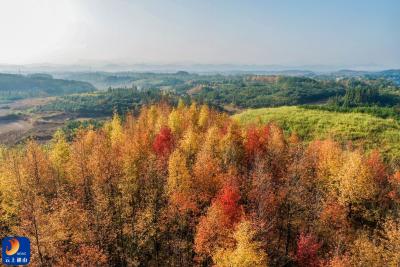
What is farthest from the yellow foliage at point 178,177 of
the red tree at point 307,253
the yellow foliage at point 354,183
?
the yellow foliage at point 354,183

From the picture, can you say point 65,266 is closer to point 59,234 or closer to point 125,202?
point 59,234

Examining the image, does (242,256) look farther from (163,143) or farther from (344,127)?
(344,127)

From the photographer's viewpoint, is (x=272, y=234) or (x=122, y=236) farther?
(x=272, y=234)

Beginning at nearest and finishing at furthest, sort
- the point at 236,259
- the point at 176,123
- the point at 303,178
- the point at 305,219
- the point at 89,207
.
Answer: the point at 236,259 → the point at 89,207 → the point at 305,219 → the point at 303,178 → the point at 176,123

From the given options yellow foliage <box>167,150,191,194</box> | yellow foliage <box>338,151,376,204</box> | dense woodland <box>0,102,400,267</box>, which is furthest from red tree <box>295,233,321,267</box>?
yellow foliage <box>167,150,191,194</box>

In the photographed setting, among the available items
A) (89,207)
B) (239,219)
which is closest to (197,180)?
(239,219)

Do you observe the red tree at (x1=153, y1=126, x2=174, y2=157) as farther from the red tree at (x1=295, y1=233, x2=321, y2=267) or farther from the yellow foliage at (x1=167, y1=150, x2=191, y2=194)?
the red tree at (x1=295, y1=233, x2=321, y2=267)

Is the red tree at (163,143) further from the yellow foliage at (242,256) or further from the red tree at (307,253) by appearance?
the yellow foliage at (242,256)
